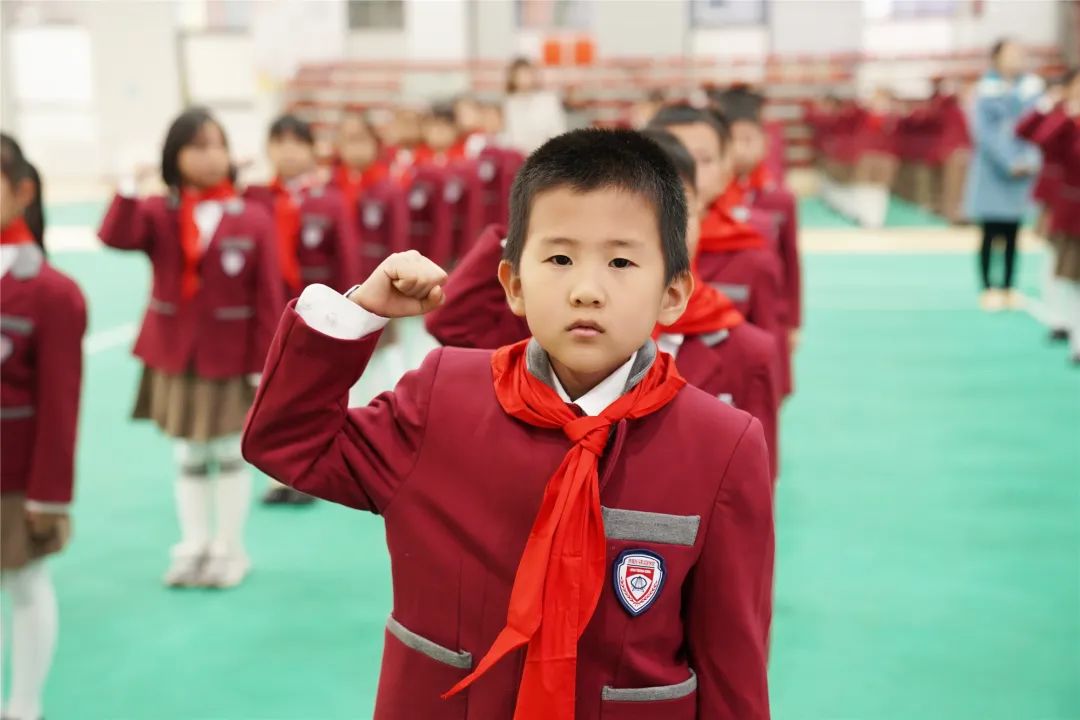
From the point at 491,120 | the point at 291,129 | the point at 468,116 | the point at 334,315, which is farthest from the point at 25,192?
the point at 491,120

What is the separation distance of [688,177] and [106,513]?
299 centimetres

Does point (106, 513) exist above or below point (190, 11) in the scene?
below

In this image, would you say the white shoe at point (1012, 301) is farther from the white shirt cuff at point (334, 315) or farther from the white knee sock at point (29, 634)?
the white shirt cuff at point (334, 315)

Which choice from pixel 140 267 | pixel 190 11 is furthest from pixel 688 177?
pixel 190 11

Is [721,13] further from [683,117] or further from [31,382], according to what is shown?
[31,382]

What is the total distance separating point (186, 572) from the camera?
146 inches

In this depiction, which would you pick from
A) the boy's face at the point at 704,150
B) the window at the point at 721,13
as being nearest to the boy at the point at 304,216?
the boy's face at the point at 704,150

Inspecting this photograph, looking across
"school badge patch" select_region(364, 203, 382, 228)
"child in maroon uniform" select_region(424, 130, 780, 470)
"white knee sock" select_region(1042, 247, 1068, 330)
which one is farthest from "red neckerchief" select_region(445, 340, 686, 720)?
"white knee sock" select_region(1042, 247, 1068, 330)

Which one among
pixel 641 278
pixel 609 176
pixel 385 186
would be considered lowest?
pixel 385 186

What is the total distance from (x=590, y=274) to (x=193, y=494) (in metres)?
2.71

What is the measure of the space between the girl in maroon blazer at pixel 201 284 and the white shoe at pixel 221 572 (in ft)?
1.01

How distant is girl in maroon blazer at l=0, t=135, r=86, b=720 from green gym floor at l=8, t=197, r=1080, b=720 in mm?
606

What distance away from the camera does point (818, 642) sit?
3262 mm

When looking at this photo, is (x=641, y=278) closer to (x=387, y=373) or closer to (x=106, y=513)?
(x=106, y=513)
